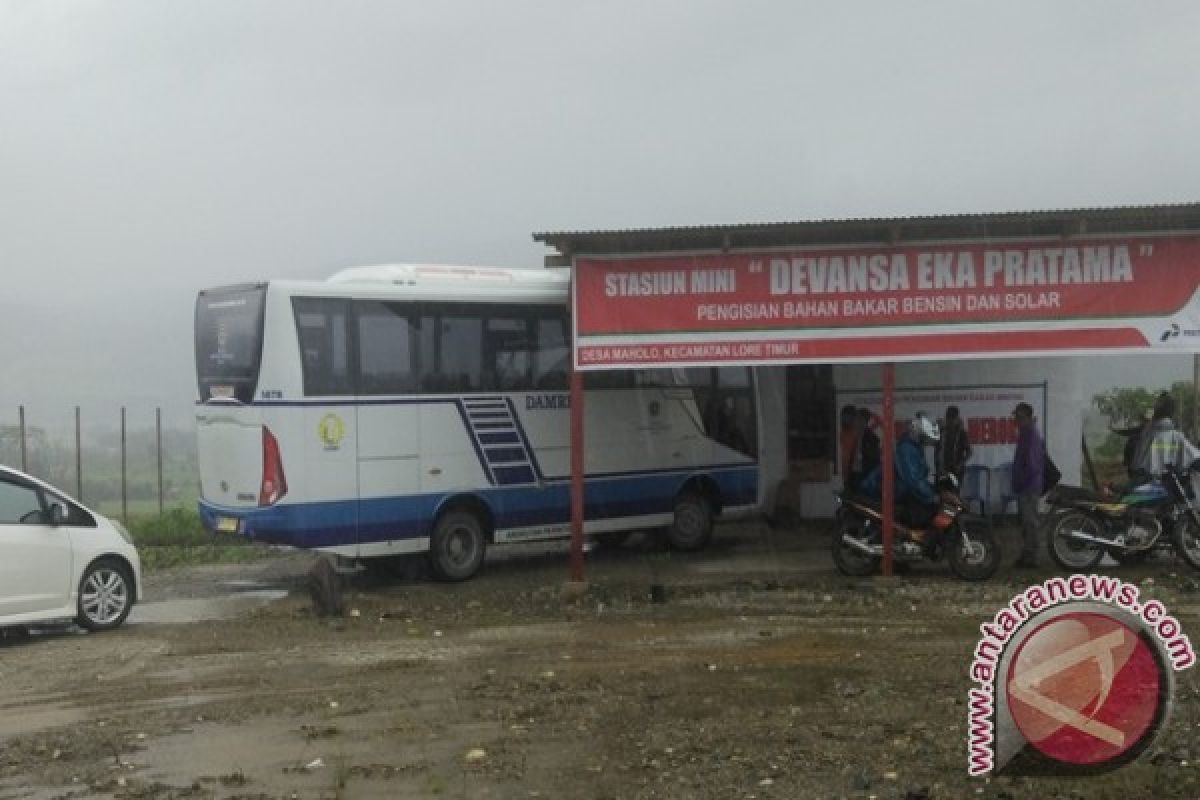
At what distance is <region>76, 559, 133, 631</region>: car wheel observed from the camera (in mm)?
11523

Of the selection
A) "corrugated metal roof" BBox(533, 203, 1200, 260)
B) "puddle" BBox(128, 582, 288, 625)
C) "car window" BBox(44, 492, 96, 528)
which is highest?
"corrugated metal roof" BBox(533, 203, 1200, 260)

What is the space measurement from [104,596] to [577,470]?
4.65 meters

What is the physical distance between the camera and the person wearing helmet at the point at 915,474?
13.2 m

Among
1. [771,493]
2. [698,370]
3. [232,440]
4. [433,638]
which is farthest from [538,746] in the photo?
[771,493]

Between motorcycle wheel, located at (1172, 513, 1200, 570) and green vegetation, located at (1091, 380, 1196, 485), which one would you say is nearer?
motorcycle wheel, located at (1172, 513, 1200, 570)

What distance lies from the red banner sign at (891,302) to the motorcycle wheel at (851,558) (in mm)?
1839

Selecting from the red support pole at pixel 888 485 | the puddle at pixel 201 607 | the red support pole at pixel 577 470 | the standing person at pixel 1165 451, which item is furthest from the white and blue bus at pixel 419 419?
the standing person at pixel 1165 451

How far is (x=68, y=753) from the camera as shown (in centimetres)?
716

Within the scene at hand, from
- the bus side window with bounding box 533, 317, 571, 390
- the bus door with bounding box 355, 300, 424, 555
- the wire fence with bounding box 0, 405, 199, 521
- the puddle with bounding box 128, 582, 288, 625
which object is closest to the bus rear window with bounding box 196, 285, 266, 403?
the bus door with bounding box 355, 300, 424, 555

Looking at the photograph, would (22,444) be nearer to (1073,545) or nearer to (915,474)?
(915,474)

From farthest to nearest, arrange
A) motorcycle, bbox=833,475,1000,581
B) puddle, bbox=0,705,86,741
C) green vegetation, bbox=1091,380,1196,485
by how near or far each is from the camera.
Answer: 1. green vegetation, bbox=1091,380,1196,485
2. motorcycle, bbox=833,475,1000,581
3. puddle, bbox=0,705,86,741

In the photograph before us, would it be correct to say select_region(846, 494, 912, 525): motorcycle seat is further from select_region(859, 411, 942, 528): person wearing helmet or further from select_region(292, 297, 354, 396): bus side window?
select_region(292, 297, 354, 396): bus side window

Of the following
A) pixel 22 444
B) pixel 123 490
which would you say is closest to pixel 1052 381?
pixel 123 490

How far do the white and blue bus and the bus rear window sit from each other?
0.07 ft
